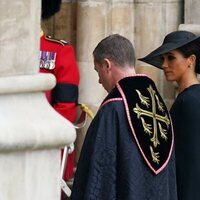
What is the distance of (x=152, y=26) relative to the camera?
22.9ft

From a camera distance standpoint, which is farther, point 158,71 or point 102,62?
point 158,71

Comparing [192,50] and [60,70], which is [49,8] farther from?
[192,50]

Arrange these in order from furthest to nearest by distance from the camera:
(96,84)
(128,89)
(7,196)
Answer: (96,84) → (128,89) → (7,196)

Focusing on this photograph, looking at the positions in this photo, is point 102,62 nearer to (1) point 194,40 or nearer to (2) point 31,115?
(1) point 194,40

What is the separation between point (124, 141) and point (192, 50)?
0.92 meters

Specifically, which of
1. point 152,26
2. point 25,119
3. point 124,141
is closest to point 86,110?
point 152,26

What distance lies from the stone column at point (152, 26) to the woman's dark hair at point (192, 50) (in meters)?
1.98

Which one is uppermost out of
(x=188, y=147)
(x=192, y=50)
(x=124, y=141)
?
(x=192, y=50)

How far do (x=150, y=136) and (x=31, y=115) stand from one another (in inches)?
43.1

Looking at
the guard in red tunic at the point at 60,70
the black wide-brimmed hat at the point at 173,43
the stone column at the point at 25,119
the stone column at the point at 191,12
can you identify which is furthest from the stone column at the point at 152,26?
the stone column at the point at 25,119

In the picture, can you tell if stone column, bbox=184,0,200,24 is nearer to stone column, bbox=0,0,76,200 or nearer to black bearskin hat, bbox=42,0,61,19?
black bearskin hat, bbox=42,0,61,19

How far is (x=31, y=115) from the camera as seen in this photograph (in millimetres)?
3307

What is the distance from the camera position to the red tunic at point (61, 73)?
608 cm

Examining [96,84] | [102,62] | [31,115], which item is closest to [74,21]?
[96,84]
